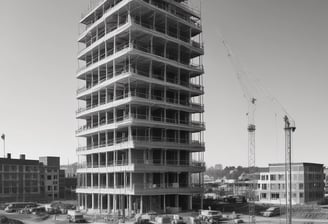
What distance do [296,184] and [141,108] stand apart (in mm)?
58536

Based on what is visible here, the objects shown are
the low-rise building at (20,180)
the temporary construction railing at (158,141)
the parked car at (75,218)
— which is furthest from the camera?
the low-rise building at (20,180)

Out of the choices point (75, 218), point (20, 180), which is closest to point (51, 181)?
point (20, 180)

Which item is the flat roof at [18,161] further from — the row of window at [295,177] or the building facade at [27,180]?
the row of window at [295,177]

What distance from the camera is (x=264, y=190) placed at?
12631cm

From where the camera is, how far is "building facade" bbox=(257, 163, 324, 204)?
113250 mm

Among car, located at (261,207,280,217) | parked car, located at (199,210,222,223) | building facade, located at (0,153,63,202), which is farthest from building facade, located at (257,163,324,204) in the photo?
building facade, located at (0,153,63,202)

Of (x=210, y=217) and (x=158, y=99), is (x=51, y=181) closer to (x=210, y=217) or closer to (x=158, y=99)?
(x=158, y=99)

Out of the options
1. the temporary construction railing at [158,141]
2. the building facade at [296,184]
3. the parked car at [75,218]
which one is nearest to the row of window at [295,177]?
the building facade at [296,184]

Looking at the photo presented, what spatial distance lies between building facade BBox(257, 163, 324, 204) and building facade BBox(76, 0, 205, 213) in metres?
A: 42.6

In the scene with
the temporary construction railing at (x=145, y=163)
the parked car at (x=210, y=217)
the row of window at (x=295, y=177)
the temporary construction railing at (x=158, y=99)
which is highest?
the temporary construction railing at (x=158, y=99)

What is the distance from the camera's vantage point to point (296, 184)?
113938 mm

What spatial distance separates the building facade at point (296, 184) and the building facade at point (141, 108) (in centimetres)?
4261

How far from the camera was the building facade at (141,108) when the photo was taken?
73375 mm

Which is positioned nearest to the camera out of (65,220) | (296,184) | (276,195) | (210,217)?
(210,217)
